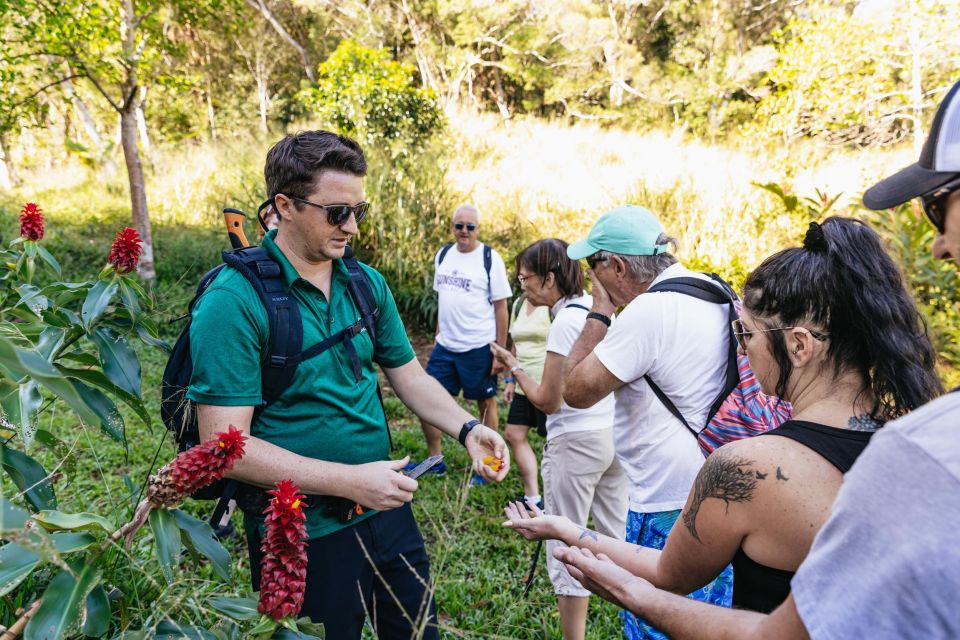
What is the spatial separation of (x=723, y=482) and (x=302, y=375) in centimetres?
122

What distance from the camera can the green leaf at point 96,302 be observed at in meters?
1.50

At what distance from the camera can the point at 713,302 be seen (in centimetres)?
213

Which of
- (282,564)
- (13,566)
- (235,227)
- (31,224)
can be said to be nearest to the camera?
(13,566)

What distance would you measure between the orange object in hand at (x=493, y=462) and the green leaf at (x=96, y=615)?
1153mm

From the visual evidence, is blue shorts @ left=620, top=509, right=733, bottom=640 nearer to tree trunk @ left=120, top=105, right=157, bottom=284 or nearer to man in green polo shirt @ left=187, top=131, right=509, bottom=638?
man in green polo shirt @ left=187, top=131, right=509, bottom=638

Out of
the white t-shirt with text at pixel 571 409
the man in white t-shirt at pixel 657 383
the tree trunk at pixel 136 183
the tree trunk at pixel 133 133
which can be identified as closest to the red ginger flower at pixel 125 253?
the man in white t-shirt at pixel 657 383

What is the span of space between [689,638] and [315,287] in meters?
1.44

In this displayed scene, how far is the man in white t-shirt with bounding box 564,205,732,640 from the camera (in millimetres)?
2082

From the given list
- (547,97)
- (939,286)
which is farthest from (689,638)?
(547,97)

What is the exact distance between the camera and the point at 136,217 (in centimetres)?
796

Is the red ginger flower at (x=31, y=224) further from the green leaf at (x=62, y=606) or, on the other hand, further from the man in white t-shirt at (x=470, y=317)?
→ the man in white t-shirt at (x=470, y=317)

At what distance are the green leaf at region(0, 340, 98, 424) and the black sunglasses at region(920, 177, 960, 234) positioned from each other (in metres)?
1.18

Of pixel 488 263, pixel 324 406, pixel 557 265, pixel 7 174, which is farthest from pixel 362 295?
pixel 7 174

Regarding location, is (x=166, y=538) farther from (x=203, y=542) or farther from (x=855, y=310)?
(x=855, y=310)
